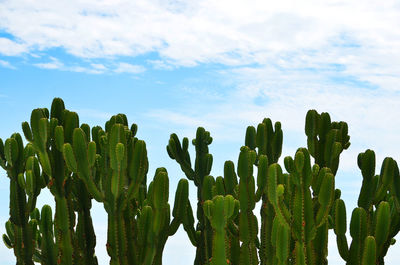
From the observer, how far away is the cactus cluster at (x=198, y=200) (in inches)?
177

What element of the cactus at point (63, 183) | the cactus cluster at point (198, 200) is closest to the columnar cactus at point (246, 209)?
the cactus cluster at point (198, 200)

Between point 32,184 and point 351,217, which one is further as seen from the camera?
point 32,184

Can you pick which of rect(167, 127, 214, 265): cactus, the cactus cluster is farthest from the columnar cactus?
rect(167, 127, 214, 265): cactus

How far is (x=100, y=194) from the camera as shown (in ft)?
16.1

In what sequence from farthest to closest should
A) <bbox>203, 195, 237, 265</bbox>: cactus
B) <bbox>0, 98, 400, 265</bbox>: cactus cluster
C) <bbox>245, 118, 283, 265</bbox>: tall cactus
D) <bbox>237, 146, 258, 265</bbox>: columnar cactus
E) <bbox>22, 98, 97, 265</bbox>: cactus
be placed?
<bbox>22, 98, 97, 265</bbox>: cactus → <bbox>245, 118, 283, 265</bbox>: tall cactus → <bbox>237, 146, 258, 265</bbox>: columnar cactus → <bbox>0, 98, 400, 265</bbox>: cactus cluster → <bbox>203, 195, 237, 265</bbox>: cactus

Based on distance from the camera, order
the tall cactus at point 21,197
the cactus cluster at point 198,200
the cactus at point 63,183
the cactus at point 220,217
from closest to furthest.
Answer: the cactus at point 220,217 → the cactus cluster at point 198,200 → the cactus at point 63,183 → the tall cactus at point 21,197

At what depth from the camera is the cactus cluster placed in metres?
4.50

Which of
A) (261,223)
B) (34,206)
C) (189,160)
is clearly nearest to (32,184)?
(34,206)

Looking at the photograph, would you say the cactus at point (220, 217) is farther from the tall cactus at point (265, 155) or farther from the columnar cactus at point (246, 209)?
the tall cactus at point (265, 155)

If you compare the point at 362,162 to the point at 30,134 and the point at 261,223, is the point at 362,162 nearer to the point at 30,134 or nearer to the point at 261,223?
the point at 261,223

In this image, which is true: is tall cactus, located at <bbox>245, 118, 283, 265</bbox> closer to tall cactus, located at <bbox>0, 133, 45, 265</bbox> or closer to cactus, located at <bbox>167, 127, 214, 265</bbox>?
cactus, located at <bbox>167, 127, 214, 265</bbox>

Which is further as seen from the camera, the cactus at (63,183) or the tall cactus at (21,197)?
the tall cactus at (21,197)

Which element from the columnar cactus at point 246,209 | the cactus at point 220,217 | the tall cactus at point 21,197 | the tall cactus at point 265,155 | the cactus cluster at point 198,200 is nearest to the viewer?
the cactus at point 220,217

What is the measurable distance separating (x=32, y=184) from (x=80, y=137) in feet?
2.56
